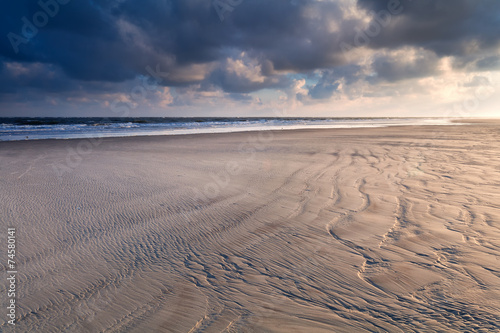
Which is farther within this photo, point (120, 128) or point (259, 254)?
point (120, 128)

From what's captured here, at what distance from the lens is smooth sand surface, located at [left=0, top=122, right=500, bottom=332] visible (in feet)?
7.89

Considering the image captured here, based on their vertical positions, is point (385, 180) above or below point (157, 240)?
above

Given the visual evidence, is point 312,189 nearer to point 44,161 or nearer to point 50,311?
point 50,311

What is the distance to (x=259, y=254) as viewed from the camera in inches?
136

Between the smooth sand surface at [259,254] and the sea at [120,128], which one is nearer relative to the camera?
the smooth sand surface at [259,254]

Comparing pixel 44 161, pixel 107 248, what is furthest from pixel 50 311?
pixel 44 161

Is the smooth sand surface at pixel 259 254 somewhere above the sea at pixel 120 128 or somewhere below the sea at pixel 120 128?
below

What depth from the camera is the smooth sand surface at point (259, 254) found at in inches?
94.7

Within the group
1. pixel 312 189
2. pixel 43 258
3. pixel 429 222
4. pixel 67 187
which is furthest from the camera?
pixel 67 187

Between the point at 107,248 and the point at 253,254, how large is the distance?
2047mm

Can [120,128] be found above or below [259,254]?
above

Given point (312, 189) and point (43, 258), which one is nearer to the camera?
point (43, 258)

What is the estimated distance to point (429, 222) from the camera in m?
4.14

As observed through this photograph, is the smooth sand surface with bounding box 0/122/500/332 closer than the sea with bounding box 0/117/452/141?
Yes
